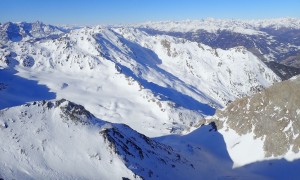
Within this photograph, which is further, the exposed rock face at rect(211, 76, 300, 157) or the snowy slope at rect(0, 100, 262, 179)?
the exposed rock face at rect(211, 76, 300, 157)

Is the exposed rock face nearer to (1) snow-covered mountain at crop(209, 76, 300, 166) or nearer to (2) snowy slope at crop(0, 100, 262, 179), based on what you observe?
(1) snow-covered mountain at crop(209, 76, 300, 166)

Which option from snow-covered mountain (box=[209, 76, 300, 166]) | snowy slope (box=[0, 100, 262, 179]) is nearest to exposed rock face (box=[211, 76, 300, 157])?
snow-covered mountain (box=[209, 76, 300, 166])

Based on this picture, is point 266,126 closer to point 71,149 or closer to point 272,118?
point 272,118

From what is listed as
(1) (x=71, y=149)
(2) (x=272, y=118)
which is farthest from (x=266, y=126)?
(1) (x=71, y=149)

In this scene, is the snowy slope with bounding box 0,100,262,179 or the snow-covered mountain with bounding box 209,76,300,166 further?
the snow-covered mountain with bounding box 209,76,300,166

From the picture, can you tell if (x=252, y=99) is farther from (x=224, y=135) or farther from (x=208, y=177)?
(x=208, y=177)

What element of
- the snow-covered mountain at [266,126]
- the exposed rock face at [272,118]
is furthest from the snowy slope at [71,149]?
the exposed rock face at [272,118]

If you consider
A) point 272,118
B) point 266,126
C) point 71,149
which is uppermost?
point 272,118
